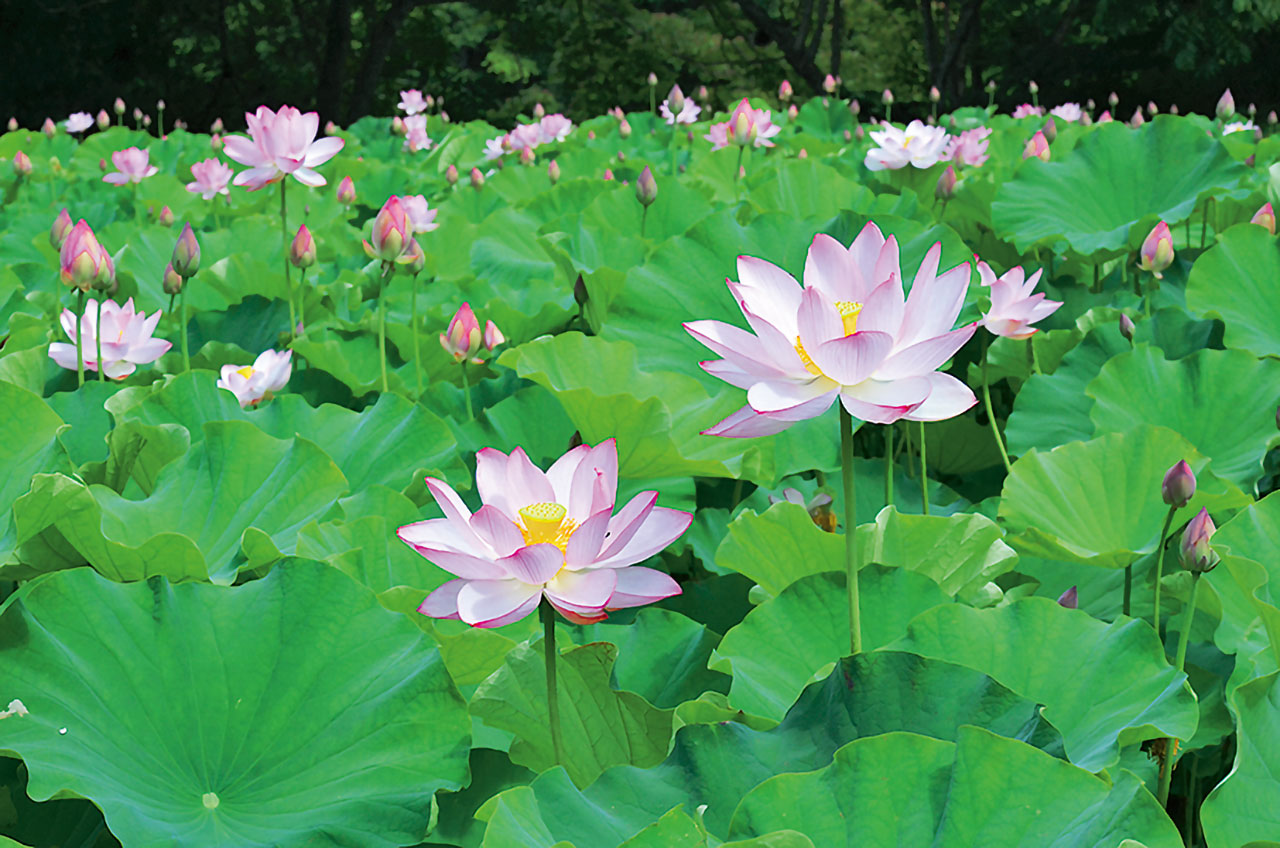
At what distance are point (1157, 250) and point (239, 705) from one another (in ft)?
4.52

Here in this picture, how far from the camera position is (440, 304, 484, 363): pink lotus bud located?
4.88 ft

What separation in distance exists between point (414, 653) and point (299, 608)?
100 mm

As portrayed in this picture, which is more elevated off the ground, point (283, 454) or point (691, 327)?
point (691, 327)

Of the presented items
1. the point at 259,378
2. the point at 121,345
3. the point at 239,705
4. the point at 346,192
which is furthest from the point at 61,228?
the point at 239,705

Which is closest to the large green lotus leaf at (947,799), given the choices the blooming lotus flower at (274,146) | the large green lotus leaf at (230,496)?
the large green lotus leaf at (230,496)

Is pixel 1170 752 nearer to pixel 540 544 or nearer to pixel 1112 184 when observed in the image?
pixel 540 544

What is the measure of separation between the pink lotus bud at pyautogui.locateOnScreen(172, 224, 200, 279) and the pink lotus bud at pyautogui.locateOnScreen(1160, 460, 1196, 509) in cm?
125

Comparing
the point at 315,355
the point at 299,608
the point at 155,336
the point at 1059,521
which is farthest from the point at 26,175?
the point at 1059,521

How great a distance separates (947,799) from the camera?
2.13 ft

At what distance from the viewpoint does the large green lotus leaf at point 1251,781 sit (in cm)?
→ 71

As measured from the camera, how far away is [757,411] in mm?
707

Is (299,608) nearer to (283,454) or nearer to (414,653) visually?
(414,653)

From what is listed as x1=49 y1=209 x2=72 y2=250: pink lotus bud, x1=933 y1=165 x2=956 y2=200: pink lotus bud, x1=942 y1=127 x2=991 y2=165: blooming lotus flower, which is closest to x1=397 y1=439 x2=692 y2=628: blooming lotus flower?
x1=49 y1=209 x2=72 y2=250: pink lotus bud

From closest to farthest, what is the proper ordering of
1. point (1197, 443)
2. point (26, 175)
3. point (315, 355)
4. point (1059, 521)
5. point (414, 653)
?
point (414, 653) < point (1059, 521) < point (1197, 443) < point (315, 355) < point (26, 175)
